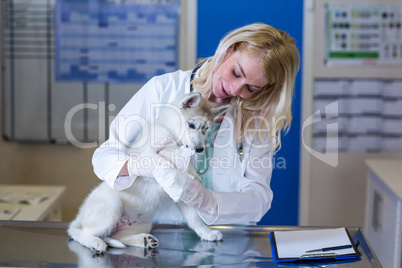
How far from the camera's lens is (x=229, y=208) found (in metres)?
1.33

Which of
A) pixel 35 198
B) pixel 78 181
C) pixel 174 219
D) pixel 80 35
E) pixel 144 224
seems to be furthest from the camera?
pixel 80 35

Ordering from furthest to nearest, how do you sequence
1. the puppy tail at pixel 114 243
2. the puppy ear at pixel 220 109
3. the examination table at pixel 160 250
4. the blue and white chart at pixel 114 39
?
the blue and white chart at pixel 114 39 < the puppy ear at pixel 220 109 < the puppy tail at pixel 114 243 < the examination table at pixel 160 250

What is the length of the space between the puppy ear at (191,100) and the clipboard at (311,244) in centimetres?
43

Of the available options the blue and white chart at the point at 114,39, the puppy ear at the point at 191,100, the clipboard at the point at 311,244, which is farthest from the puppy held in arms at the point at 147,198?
the blue and white chart at the point at 114,39

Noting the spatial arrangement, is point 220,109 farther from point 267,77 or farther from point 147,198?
point 147,198

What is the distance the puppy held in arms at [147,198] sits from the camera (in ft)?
4.17

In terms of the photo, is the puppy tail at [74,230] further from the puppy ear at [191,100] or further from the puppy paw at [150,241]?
the puppy ear at [191,100]

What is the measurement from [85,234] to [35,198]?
0.94 metres

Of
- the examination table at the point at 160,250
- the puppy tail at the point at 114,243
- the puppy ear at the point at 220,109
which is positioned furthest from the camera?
the puppy ear at the point at 220,109

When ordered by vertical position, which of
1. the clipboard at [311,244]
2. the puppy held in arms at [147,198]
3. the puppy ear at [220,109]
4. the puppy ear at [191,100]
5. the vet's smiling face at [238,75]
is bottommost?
the clipboard at [311,244]

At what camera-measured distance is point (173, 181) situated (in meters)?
1.19

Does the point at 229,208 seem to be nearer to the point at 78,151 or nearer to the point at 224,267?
the point at 224,267

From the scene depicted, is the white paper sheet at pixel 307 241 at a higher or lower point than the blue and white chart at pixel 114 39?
lower

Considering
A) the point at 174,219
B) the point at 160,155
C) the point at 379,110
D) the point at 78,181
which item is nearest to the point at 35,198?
the point at 78,181
